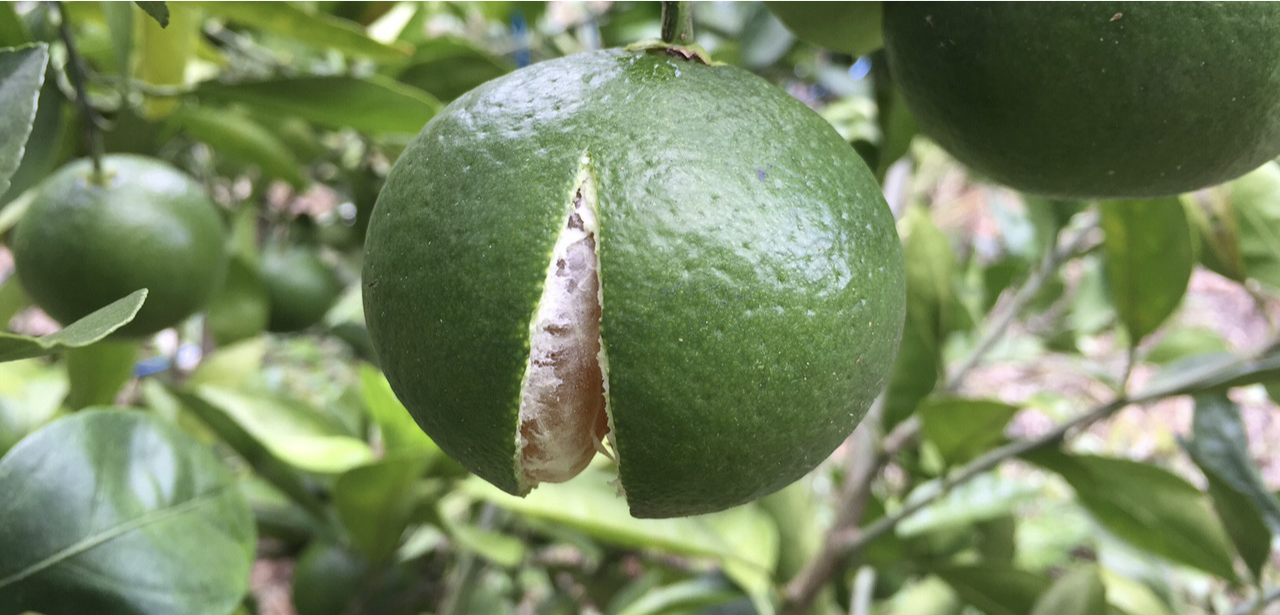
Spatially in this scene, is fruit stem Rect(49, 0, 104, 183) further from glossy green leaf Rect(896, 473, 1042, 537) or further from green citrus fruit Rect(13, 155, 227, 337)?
glossy green leaf Rect(896, 473, 1042, 537)

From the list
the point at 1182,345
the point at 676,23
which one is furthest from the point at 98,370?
the point at 1182,345

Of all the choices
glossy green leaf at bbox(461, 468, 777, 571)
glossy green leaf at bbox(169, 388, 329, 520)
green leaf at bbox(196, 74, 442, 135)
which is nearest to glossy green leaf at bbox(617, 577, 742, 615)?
glossy green leaf at bbox(461, 468, 777, 571)

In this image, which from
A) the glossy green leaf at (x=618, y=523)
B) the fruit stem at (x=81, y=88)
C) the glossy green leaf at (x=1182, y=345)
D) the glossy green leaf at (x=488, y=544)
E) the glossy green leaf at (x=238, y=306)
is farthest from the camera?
the glossy green leaf at (x=1182, y=345)

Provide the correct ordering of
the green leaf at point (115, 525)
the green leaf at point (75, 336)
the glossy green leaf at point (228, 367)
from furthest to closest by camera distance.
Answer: the glossy green leaf at point (228, 367)
the green leaf at point (115, 525)
the green leaf at point (75, 336)

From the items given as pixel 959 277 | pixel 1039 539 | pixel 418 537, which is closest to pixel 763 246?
pixel 418 537

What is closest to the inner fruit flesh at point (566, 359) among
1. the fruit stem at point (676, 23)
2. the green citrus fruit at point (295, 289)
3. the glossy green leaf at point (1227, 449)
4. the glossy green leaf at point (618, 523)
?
the fruit stem at point (676, 23)

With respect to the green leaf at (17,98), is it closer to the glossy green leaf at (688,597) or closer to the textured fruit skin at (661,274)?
the textured fruit skin at (661,274)

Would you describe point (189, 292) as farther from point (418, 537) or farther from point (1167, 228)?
point (1167, 228)
